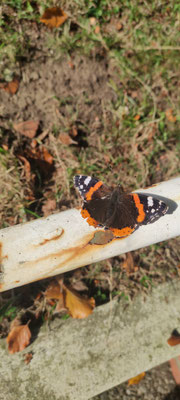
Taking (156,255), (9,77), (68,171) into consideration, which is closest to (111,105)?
(68,171)

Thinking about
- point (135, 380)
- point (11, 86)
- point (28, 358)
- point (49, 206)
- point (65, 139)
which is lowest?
point (135, 380)

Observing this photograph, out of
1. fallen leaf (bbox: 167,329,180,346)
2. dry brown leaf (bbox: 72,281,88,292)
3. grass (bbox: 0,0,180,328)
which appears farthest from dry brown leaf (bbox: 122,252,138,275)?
fallen leaf (bbox: 167,329,180,346)

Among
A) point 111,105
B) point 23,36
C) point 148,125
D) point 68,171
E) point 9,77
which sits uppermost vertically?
point 23,36

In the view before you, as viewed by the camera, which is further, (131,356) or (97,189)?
(131,356)

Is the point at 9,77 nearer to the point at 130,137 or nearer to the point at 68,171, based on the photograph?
the point at 68,171

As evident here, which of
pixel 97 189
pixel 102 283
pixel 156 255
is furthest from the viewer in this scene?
pixel 156 255

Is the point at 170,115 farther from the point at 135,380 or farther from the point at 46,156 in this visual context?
the point at 135,380

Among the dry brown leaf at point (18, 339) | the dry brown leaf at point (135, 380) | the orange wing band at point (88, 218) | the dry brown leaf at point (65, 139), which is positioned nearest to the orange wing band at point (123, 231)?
the orange wing band at point (88, 218)

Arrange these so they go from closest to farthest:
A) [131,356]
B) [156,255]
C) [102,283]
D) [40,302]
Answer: [131,356], [40,302], [102,283], [156,255]

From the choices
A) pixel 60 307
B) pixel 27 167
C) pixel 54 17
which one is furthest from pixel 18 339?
pixel 54 17
